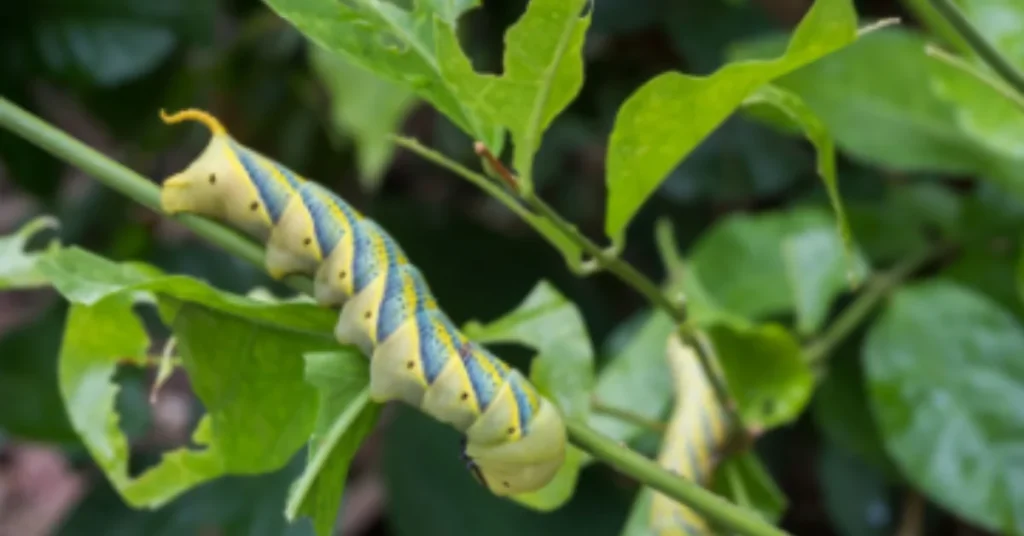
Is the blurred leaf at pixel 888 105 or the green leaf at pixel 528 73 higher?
the green leaf at pixel 528 73

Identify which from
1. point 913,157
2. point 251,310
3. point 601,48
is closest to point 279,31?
point 601,48

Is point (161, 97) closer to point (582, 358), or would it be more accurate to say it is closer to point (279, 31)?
point (279, 31)

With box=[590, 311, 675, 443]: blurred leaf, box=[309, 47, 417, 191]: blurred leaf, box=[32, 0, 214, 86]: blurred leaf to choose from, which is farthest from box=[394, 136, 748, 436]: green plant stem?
box=[32, 0, 214, 86]: blurred leaf

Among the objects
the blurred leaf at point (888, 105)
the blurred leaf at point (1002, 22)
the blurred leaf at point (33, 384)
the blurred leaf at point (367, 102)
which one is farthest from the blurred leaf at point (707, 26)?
the blurred leaf at point (33, 384)

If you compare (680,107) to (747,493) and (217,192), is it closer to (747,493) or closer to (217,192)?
(217,192)

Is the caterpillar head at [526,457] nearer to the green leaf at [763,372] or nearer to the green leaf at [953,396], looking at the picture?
the green leaf at [763,372]

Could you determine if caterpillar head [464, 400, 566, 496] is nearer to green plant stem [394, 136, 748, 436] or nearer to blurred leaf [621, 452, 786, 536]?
green plant stem [394, 136, 748, 436]

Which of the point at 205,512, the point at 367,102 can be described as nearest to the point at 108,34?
the point at 367,102
